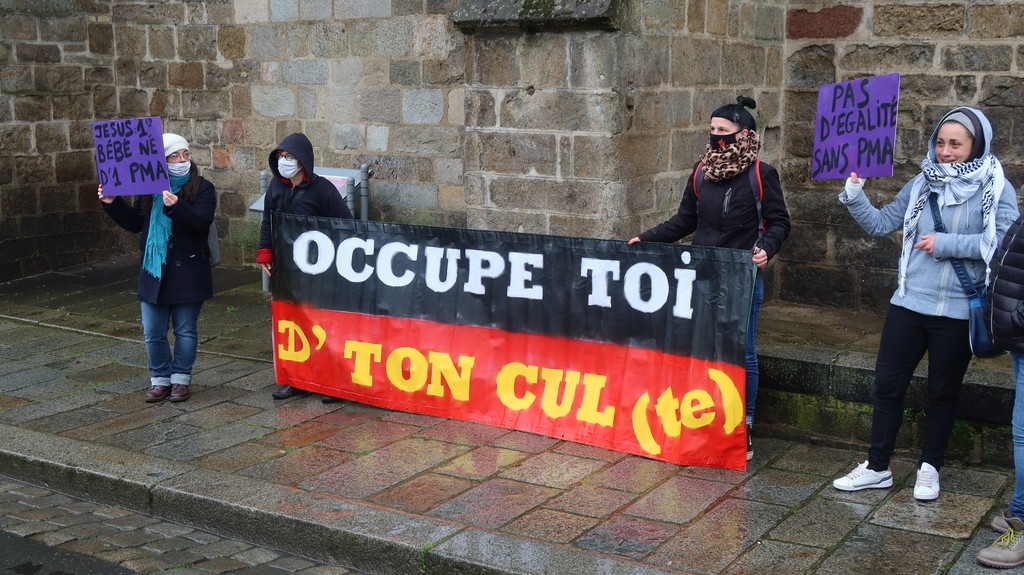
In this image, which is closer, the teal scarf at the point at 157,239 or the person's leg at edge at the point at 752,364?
the person's leg at edge at the point at 752,364

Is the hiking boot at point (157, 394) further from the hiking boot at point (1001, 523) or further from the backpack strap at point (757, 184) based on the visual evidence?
the hiking boot at point (1001, 523)

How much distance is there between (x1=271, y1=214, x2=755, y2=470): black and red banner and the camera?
576 cm

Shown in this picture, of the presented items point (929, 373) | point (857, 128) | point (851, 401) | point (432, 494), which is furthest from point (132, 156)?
point (929, 373)

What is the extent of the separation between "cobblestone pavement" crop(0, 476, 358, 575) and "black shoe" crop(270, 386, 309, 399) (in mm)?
1485

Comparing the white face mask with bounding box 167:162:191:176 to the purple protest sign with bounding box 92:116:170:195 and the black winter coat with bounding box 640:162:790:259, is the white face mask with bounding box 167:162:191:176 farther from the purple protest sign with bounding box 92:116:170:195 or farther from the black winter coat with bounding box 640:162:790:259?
the black winter coat with bounding box 640:162:790:259

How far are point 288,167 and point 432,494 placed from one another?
2.44m

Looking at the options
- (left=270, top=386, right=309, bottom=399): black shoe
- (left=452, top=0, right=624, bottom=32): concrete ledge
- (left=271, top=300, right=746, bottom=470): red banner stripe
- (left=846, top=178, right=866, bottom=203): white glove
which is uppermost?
(left=452, top=0, right=624, bottom=32): concrete ledge

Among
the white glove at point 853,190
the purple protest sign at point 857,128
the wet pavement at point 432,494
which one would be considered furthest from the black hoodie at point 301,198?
the white glove at point 853,190

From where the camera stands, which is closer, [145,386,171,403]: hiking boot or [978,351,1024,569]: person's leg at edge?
[978,351,1024,569]: person's leg at edge

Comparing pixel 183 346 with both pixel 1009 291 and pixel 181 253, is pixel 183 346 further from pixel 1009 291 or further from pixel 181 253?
pixel 1009 291

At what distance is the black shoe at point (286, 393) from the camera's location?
7.09m

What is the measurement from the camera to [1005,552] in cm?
461

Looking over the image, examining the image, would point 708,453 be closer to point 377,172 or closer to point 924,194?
point 924,194

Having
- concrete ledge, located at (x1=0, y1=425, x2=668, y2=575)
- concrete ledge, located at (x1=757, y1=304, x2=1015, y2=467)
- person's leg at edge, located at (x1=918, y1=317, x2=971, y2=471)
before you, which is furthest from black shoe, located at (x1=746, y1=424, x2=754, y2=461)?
concrete ledge, located at (x1=0, y1=425, x2=668, y2=575)
